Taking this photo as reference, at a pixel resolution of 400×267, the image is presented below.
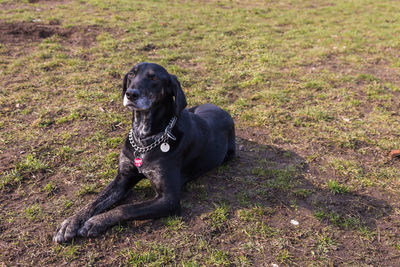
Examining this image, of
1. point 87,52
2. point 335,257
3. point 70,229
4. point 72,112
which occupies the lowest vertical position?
point 335,257

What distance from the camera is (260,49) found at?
10156 millimetres

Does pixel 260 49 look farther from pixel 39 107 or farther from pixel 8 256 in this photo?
pixel 8 256

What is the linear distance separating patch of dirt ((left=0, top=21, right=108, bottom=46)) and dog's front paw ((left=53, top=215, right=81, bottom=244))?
714 centimetres

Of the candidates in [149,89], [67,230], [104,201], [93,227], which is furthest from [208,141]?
[67,230]

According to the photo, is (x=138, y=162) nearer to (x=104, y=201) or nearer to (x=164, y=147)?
(x=164, y=147)

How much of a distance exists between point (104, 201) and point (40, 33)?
800 centimetres

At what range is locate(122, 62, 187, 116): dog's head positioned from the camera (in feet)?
13.2

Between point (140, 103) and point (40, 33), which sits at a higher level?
point (40, 33)

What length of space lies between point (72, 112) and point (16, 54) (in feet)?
12.4

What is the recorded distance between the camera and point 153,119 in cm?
428

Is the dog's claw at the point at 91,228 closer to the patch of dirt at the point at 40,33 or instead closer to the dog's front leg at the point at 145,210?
the dog's front leg at the point at 145,210

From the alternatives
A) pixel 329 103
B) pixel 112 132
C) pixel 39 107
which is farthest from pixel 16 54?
pixel 329 103

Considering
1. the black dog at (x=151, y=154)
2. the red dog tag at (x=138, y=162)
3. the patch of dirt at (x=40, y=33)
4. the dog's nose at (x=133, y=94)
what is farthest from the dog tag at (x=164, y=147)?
the patch of dirt at (x=40, y=33)

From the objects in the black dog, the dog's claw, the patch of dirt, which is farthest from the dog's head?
the patch of dirt
